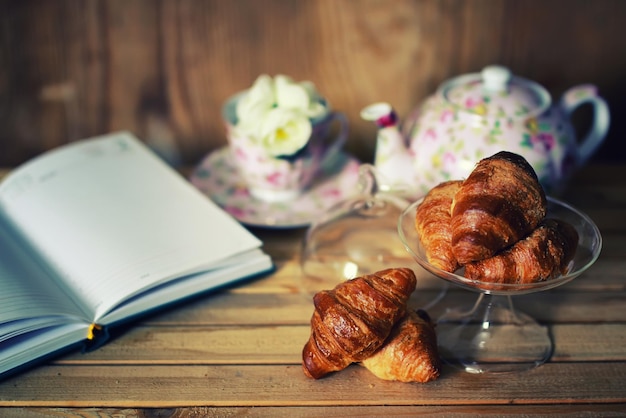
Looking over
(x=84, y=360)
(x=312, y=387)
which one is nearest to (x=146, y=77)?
(x=84, y=360)

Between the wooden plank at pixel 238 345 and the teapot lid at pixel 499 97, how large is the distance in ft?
0.91

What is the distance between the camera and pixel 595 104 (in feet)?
3.02

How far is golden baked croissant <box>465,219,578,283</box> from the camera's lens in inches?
24.0

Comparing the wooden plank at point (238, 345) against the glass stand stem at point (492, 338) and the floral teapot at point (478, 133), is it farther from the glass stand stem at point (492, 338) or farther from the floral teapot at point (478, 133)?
the floral teapot at point (478, 133)

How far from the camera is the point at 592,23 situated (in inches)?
42.1

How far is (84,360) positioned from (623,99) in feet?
3.18

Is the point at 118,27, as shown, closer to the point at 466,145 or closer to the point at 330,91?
the point at 330,91

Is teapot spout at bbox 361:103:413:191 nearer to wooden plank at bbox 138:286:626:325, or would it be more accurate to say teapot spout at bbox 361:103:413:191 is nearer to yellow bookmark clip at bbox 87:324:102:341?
wooden plank at bbox 138:286:626:325

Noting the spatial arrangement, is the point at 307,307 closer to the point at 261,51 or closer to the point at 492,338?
the point at 492,338

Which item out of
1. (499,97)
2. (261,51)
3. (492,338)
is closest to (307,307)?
(492,338)

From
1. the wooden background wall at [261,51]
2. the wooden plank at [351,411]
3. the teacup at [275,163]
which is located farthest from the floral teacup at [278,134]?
the wooden plank at [351,411]

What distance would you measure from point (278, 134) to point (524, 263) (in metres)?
0.41

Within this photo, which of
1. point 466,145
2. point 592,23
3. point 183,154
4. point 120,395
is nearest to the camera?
point 120,395

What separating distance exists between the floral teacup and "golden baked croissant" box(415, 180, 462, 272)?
267 millimetres
